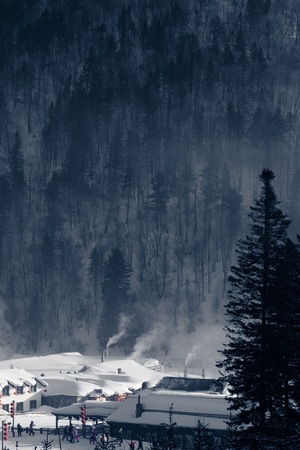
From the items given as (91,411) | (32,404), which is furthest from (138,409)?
(32,404)

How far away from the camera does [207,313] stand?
18300 cm

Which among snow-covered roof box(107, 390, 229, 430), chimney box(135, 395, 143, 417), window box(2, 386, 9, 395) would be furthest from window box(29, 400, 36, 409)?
chimney box(135, 395, 143, 417)

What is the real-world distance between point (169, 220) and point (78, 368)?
72272 millimetres

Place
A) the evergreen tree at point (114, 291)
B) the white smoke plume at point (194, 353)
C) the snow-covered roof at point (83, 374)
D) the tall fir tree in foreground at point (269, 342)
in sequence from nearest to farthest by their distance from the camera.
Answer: the tall fir tree in foreground at point (269, 342) → the snow-covered roof at point (83, 374) → the white smoke plume at point (194, 353) → the evergreen tree at point (114, 291)

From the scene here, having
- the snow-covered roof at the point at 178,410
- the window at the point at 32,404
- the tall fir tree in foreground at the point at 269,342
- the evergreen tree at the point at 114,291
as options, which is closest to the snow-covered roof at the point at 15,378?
the window at the point at 32,404

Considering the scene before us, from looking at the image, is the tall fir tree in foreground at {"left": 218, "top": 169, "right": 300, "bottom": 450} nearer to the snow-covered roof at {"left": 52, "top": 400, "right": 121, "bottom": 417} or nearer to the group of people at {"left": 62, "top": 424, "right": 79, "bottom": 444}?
the group of people at {"left": 62, "top": 424, "right": 79, "bottom": 444}

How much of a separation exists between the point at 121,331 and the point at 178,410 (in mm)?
95962

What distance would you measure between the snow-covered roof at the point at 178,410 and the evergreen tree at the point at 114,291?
92.9 m

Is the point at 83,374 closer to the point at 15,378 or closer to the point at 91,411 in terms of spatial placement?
the point at 15,378

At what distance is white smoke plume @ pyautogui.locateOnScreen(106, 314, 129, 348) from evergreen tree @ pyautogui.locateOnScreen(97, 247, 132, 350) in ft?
3.02

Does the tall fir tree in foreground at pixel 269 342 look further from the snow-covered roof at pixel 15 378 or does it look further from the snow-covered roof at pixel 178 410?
the snow-covered roof at pixel 15 378

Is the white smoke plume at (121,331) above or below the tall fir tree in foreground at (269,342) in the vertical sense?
above

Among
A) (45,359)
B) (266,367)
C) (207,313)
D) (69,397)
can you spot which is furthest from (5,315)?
(266,367)

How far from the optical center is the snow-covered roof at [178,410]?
77.4 m
